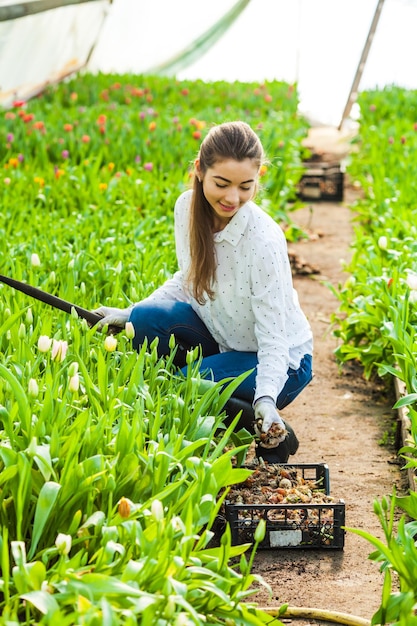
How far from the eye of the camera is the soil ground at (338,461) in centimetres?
249

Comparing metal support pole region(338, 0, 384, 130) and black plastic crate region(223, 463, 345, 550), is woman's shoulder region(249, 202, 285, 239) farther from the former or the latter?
metal support pole region(338, 0, 384, 130)

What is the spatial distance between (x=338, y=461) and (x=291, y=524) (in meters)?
0.74

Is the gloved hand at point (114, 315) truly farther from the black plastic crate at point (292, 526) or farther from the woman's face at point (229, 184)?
the black plastic crate at point (292, 526)

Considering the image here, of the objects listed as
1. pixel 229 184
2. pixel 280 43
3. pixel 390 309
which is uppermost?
pixel 280 43

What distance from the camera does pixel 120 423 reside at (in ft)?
7.70

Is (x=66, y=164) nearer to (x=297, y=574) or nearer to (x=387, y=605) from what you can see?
(x=297, y=574)

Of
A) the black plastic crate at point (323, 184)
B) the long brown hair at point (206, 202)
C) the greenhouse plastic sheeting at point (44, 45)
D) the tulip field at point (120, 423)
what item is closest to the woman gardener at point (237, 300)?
the long brown hair at point (206, 202)

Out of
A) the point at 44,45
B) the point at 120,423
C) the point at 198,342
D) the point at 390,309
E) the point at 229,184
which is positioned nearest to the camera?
the point at 120,423

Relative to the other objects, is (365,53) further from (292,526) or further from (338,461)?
(292,526)

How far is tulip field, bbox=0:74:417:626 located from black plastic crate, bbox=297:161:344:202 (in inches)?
98.9

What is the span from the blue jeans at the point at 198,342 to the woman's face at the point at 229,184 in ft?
1.42

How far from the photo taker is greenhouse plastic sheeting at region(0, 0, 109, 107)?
933 cm

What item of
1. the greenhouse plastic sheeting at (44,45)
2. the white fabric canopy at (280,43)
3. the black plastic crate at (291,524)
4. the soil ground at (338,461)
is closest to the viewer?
the soil ground at (338,461)

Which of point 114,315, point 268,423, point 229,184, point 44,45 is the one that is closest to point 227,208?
point 229,184
